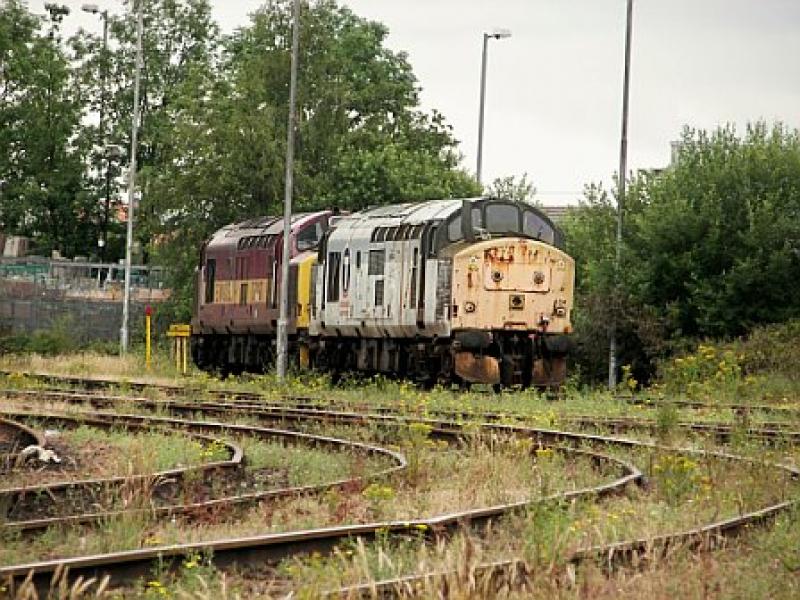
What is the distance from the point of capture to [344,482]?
46.8 feet

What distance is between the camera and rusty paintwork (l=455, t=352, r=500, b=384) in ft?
98.7

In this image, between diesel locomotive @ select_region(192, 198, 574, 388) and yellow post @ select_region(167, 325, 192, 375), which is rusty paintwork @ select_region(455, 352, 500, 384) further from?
yellow post @ select_region(167, 325, 192, 375)

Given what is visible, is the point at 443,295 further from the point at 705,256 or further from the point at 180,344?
the point at 180,344

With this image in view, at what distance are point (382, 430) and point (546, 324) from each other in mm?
10144

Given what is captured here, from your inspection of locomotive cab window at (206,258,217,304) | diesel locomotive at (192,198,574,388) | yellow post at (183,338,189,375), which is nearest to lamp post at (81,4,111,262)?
yellow post at (183,338,189,375)

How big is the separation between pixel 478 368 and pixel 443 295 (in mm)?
1389

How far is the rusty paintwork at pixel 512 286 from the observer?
2988 centimetres

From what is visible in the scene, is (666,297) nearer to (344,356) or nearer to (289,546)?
(344,356)

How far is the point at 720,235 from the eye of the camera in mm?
37719

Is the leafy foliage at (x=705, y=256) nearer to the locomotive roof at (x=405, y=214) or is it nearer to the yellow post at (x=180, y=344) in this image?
the locomotive roof at (x=405, y=214)

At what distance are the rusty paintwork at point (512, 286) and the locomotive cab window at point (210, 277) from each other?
11782 millimetres

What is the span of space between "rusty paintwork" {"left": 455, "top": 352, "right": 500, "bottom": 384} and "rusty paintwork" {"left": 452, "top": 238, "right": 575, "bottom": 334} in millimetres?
540

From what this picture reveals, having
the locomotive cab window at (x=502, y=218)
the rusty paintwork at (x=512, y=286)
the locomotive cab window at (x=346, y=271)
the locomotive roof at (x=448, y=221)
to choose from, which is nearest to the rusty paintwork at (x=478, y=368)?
the rusty paintwork at (x=512, y=286)

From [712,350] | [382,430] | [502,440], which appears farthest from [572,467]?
[712,350]
